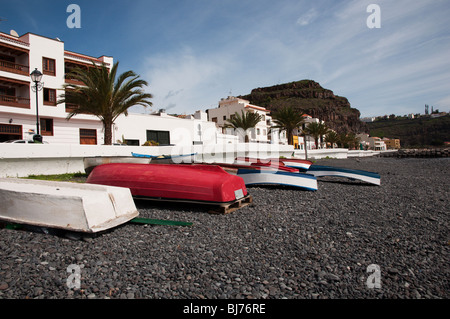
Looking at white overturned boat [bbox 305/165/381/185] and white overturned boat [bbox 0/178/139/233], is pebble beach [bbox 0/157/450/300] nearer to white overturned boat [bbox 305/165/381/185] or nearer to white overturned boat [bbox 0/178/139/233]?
white overturned boat [bbox 0/178/139/233]

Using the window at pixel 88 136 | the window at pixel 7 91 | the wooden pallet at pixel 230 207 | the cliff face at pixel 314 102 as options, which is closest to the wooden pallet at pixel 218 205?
the wooden pallet at pixel 230 207

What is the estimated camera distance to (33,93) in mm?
26188

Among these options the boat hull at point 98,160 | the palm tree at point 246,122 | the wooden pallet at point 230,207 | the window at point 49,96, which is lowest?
the wooden pallet at point 230,207

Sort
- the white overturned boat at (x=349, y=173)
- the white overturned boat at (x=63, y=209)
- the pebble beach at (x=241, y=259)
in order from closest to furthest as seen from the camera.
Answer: the pebble beach at (x=241, y=259) < the white overturned boat at (x=63, y=209) < the white overturned boat at (x=349, y=173)

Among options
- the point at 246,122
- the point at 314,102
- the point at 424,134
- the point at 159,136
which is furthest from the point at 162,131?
the point at 424,134

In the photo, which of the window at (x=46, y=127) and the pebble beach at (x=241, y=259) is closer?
the pebble beach at (x=241, y=259)

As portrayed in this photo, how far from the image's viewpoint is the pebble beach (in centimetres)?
244

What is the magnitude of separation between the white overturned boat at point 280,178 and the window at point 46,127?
2625cm

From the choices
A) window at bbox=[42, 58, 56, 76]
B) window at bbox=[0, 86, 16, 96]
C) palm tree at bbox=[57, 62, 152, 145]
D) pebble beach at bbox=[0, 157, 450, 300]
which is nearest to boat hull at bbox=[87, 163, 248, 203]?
pebble beach at bbox=[0, 157, 450, 300]

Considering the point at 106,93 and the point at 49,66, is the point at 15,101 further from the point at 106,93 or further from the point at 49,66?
the point at 106,93

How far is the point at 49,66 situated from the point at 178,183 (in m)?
30.4

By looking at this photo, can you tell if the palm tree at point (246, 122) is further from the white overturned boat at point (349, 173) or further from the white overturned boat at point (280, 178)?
the white overturned boat at point (280, 178)

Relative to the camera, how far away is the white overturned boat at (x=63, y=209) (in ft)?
11.3
